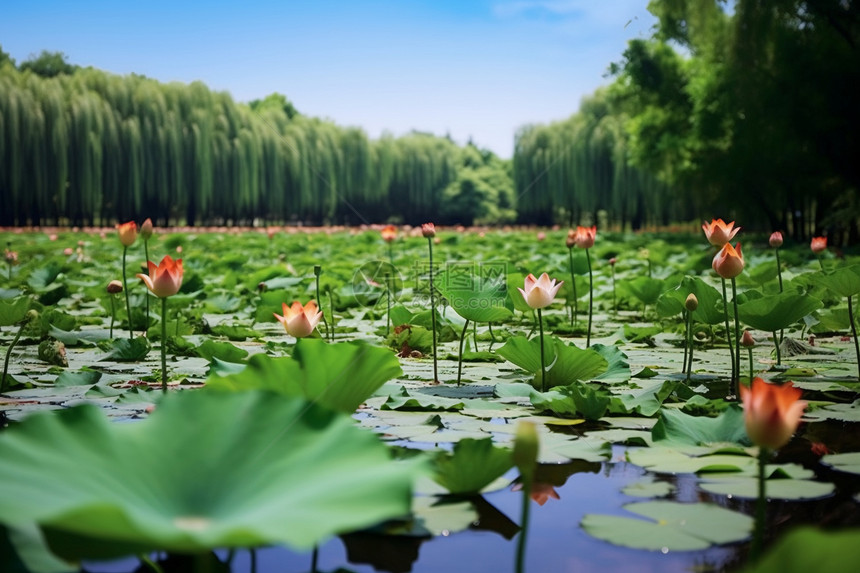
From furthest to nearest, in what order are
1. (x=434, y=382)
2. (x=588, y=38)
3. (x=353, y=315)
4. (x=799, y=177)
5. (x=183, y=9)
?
(x=183, y=9) → (x=799, y=177) → (x=588, y=38) → (x=353, y=315) → (x=434, y=382)

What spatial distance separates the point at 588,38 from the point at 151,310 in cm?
457

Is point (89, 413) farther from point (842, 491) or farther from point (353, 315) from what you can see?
point (353, 315)

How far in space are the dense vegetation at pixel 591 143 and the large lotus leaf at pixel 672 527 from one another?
9428 mm

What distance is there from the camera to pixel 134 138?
1545 cm

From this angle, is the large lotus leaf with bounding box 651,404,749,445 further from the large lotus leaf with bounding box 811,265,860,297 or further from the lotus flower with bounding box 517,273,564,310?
the large lotus leaf with bounding box 811,265,860,297

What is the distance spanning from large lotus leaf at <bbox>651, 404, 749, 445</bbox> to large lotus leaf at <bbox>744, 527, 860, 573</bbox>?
2.62 feet

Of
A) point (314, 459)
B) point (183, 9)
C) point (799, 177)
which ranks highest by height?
point (183, 9)

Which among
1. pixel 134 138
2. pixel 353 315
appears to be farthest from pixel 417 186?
pixel 353 315

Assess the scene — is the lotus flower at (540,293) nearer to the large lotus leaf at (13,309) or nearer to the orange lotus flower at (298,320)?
the orange lotus flower at (298,320)

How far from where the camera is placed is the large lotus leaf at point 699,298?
197 cm

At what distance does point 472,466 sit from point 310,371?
255mm

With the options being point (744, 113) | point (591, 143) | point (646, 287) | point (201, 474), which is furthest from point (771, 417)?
point (591, 143)

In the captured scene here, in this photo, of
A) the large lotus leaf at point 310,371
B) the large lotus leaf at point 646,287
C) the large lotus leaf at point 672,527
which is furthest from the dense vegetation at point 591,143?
the large lotus leaf at point 310,371

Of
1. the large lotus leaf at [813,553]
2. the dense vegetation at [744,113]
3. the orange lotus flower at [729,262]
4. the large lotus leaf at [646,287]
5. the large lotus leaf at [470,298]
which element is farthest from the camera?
the dense vegetation at [744,113]
